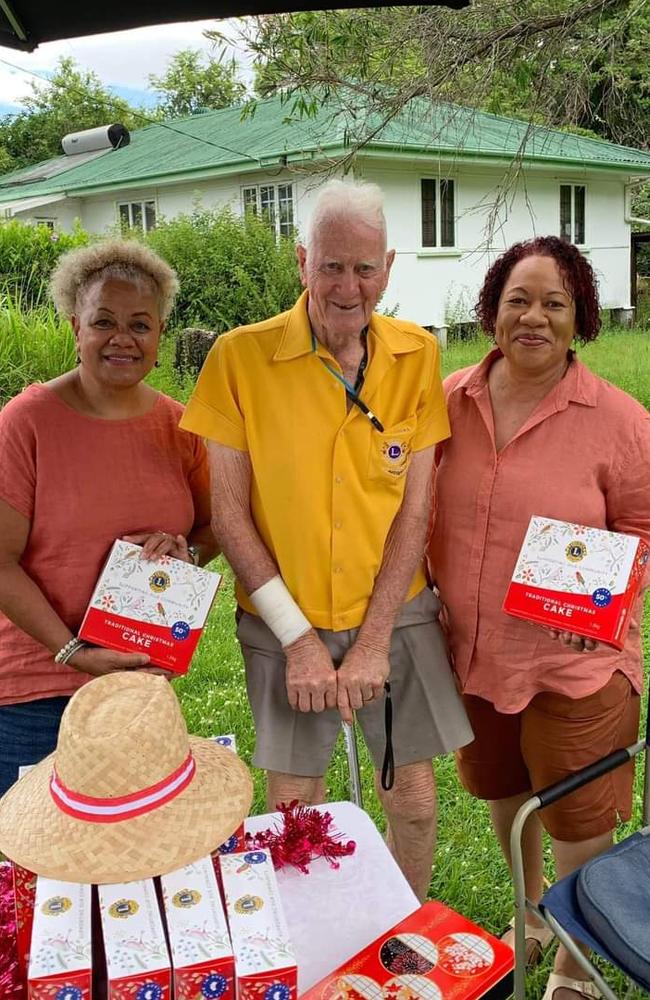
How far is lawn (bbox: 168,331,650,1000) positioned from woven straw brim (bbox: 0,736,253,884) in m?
1.60

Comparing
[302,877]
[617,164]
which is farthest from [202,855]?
[617,164]

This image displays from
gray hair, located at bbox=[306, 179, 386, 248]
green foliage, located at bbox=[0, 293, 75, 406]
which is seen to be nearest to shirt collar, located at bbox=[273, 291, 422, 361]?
gray hair, located at bbox=[306, 179, 386, 248]

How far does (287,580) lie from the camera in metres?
2.39

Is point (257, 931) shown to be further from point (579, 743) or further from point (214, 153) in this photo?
point (214, 153)

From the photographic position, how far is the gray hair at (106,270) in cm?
251

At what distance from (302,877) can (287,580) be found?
78 centimetres

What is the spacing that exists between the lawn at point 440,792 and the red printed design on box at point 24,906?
172 cm

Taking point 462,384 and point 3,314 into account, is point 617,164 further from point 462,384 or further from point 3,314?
point 462,384

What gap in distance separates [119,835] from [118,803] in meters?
0.05

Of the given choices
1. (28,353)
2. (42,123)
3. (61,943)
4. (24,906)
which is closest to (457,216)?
(28,353)

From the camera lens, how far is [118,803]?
1.47 metres

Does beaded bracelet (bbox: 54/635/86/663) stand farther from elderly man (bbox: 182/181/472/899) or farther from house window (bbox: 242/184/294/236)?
house window (bbox: 242/184/294/236)

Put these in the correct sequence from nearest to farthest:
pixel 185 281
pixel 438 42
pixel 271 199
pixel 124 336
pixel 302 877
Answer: pixel 302 877 < pixel 124 336 < pixel 438 42 < pixel 185 281 < pixel 271 199

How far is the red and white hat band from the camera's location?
1468 millimetres
